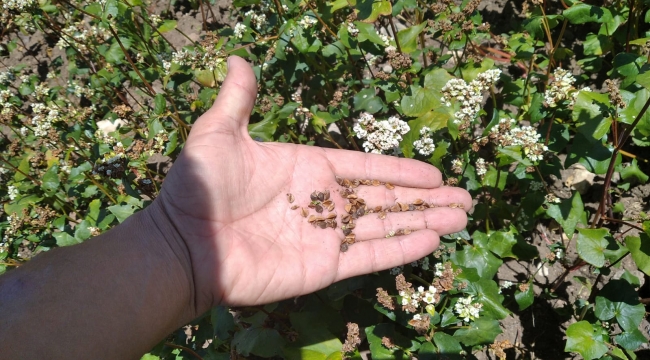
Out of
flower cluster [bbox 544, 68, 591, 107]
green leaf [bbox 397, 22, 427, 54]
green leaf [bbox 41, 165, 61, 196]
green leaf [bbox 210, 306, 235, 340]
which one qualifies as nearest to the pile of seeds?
green leaf [bbox 210, 306, 235, 340]

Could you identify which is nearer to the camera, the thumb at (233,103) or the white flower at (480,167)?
the thumb at (233,103)

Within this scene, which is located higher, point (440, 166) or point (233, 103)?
point (233, 103)

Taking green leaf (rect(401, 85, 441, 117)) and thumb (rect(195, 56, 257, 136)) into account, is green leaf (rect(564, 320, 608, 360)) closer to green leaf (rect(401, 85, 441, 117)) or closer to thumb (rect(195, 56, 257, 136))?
green leaf (rect(401, 85, 441, 117))

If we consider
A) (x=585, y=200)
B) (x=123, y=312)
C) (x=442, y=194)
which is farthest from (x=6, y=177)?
(x=585, y=200)

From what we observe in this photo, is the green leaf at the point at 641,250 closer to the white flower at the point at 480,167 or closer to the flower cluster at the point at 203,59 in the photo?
the white flower at the point at 480,167

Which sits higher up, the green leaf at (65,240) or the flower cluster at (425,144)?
the flower cluster at (425,144)

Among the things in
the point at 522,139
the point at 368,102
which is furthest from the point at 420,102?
the point at 522,139

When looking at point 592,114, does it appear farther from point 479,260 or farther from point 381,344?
point 381,344

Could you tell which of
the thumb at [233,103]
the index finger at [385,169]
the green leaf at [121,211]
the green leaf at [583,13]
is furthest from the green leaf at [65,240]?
the green leaf at [583,13]
